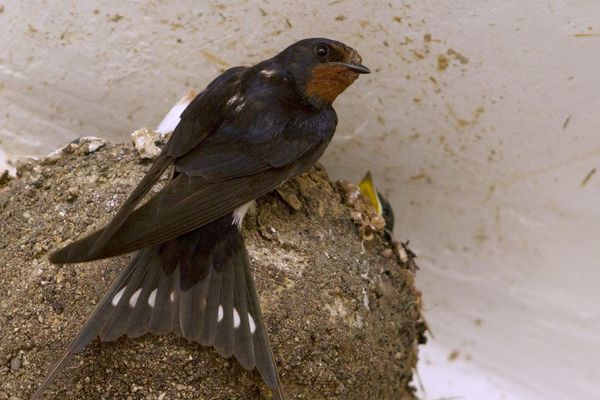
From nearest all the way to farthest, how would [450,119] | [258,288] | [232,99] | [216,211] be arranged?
[216,211], [258,288], [232,99], [450,119]

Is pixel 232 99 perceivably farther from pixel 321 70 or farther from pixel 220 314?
pixel 220 314

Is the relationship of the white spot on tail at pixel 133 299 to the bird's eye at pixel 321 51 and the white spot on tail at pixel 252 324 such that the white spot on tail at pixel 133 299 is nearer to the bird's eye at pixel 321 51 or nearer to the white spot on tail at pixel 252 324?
the white spot on tail at pixel 252 324

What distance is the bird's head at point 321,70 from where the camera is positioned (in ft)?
6.14

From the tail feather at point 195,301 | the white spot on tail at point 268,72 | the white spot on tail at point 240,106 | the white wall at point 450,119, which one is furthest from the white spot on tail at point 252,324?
the white wall at point 450,119

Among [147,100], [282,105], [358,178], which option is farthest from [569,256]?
[147,100]

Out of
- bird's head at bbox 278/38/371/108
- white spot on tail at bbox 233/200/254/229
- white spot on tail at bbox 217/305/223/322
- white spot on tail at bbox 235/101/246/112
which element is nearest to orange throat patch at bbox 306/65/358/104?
bird's head at bbox 278/38/371/108

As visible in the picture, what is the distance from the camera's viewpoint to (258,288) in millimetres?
1728

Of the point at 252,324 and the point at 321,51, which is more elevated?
the point at 321,51

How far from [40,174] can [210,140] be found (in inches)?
15.3

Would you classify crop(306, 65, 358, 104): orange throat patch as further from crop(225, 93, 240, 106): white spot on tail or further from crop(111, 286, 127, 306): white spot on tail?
crop(111, 286, 127, 306): white spot on tail

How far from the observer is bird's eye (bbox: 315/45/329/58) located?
6.17 feet

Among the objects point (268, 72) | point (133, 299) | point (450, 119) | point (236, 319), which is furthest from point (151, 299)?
point (450, 119)

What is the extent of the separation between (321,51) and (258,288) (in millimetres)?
487

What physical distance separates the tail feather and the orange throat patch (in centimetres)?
33
